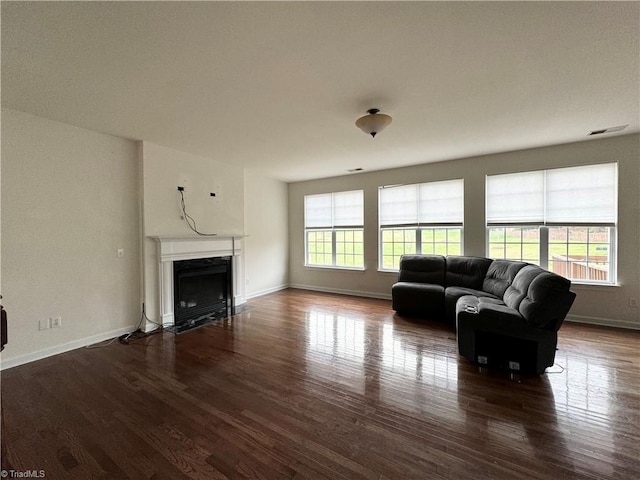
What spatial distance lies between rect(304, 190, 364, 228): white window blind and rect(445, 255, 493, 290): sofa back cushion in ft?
6.89

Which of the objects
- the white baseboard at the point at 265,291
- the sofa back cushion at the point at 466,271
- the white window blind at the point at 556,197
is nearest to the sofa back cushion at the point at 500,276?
the sofa back cushion at the point at 466,271

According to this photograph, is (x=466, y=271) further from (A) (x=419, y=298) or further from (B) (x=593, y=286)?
(B) (x=593, y=286)

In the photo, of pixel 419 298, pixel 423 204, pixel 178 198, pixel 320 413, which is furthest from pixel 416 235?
pixel 178 198

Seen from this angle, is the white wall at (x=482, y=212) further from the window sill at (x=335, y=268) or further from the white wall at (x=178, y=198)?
the white wall at (x=178, y=198)

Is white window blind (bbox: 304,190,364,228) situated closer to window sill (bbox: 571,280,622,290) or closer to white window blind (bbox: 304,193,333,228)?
white window blind (bbox: 304,193,333,228)

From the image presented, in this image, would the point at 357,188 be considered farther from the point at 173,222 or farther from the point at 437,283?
the point at 173,222

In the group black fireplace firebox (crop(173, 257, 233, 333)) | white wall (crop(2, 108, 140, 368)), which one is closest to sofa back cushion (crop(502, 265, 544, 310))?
black fireplace firebox (crop(173, 257, 233, 333))

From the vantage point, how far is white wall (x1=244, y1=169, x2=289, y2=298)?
5.69m

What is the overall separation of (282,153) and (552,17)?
3.43 meters

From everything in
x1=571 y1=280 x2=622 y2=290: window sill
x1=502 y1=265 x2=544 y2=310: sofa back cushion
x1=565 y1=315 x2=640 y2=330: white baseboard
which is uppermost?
x1=502 y1=265 x2=544 y2=310: sofa back cushion

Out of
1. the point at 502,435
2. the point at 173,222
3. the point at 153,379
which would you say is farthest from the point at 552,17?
the point at 173,222

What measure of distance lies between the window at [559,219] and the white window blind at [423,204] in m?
0.53

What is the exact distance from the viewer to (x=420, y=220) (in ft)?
17.3

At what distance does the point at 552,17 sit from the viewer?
65.1 inches
